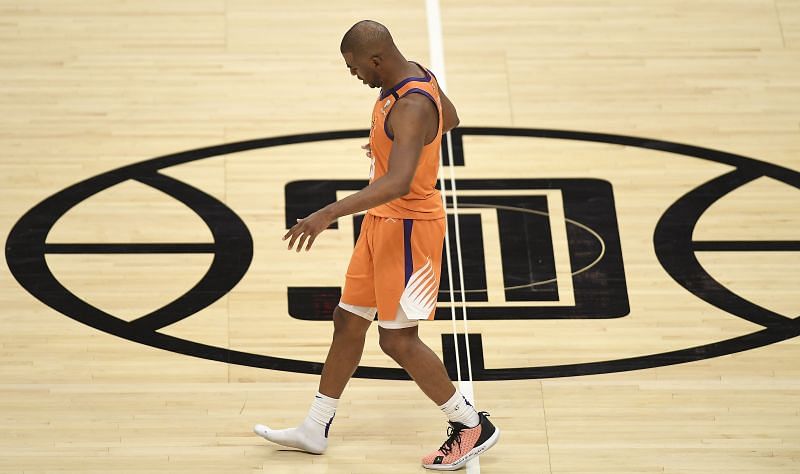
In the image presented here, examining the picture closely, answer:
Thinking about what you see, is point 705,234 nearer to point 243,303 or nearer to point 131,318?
point 243,303

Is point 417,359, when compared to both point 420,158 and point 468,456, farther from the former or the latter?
point 420,158

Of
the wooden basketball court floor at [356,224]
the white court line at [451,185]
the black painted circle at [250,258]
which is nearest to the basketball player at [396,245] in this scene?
the wooden basketball court floor at [356,224]

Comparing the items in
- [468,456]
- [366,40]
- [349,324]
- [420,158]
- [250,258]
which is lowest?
[468,456]

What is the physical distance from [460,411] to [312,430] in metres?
0.61

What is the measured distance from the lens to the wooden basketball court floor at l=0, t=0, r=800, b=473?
5.04 m

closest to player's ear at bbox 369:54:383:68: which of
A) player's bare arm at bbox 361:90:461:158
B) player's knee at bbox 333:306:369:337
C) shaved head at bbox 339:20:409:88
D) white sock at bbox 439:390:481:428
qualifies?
shaved head at bbox 339:20:409:88

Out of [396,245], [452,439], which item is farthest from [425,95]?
[452,439]

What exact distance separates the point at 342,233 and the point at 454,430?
64.6 inches

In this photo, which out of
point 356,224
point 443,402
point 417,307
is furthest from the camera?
point 356,224

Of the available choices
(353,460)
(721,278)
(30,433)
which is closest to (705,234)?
(721,278)

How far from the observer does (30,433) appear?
4.92 m

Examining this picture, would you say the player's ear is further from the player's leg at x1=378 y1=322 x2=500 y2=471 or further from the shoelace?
the shoelace

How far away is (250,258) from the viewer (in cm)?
590

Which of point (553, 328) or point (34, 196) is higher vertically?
point (34, 196)
